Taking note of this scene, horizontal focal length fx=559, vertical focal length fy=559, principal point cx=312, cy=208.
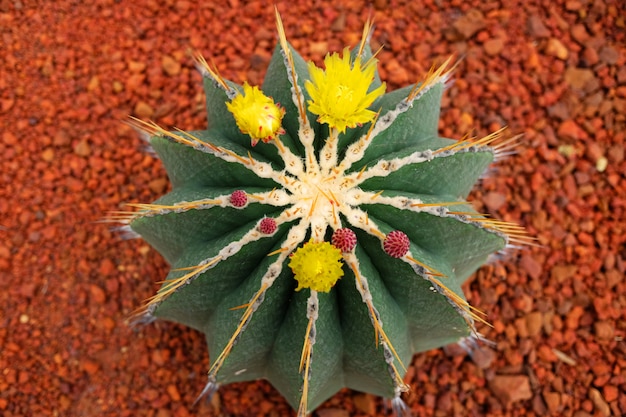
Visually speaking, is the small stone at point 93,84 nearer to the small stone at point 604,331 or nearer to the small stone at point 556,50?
the small stone at point 556,50

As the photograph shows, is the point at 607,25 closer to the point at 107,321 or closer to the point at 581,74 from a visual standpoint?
the point at 581,74

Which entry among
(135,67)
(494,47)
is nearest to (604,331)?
(494,47)

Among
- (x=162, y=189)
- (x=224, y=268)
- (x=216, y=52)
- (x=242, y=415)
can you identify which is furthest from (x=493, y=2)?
(x=242, y=415)

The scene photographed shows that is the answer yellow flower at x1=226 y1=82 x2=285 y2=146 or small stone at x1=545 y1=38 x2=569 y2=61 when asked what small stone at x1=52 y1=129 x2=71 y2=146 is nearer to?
yellow flower at x1=226 y1=82 x2=285 y2=146

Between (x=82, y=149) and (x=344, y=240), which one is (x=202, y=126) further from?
(x=344, y=240)

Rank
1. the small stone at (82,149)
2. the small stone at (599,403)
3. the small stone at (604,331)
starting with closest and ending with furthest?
the small stone at (599,403) < the small stone at (604,331) < the small stone at (82,149)

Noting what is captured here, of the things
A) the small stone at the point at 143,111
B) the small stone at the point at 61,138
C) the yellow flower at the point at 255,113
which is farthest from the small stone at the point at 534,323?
the small stone at the point at 61,138
